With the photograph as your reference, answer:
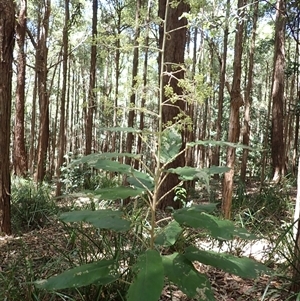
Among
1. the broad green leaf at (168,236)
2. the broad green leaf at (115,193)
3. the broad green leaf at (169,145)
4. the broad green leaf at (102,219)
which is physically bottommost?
the broad green leaf at (168,236)

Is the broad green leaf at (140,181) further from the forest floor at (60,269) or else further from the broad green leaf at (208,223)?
the forest floor at (60,269)

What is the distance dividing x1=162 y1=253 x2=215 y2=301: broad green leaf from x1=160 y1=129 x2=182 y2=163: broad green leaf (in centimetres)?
52

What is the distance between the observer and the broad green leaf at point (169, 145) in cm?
179

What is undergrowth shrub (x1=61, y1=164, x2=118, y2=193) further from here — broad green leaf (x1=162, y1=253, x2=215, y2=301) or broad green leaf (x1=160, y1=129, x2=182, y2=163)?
broad green leaf (x1=162, y1=253, x2=215, y2=301)

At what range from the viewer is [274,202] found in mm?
Result: 6984

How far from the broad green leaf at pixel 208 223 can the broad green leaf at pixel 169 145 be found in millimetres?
316

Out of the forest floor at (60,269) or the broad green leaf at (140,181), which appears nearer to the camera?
the broad green leaf at (140,181)

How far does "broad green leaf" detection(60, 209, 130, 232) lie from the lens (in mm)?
1524

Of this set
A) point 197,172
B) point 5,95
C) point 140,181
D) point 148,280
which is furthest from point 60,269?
point 5,95

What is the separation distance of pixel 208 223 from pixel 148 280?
13.6 inches

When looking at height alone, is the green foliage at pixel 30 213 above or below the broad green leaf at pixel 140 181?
below

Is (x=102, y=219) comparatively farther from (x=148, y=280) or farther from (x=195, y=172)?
(x=195, y=172)

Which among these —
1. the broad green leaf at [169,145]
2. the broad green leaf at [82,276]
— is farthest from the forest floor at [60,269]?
the broad green leaf at [169,145]

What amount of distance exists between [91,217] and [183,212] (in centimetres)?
43
